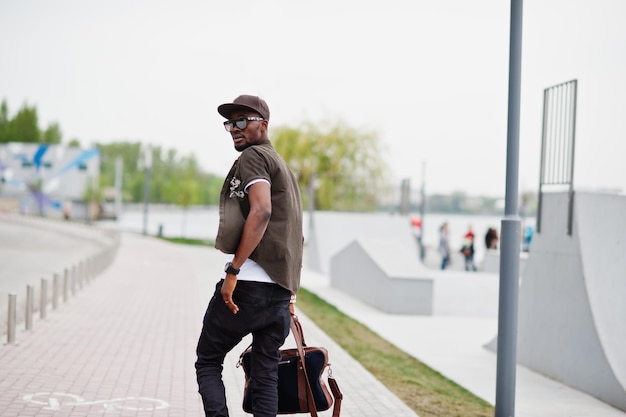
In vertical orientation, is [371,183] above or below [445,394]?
above

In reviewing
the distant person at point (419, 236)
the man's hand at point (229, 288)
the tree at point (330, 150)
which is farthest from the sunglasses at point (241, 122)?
the tree at point (330, 150)

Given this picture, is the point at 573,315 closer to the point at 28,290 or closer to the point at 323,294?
the point at 28,290

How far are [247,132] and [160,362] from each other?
4542mm

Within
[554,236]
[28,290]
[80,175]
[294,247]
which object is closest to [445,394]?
[554,236]

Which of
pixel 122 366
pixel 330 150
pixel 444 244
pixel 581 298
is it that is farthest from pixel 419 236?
pixel 122 366

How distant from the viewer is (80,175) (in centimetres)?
10006

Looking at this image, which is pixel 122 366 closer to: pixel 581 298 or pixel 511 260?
pixel 511 260

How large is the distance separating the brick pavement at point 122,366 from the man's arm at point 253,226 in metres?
2.24

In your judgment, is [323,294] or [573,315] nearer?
[573,315]

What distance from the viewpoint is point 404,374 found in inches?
352

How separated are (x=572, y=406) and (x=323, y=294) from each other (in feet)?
38.1

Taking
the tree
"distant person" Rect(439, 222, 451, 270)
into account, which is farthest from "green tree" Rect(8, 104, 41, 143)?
"distant person" Rect(439, 222, 451, 270)

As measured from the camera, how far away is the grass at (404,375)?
7262mm

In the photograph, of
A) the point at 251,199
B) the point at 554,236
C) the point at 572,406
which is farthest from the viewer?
the point at 554,236
